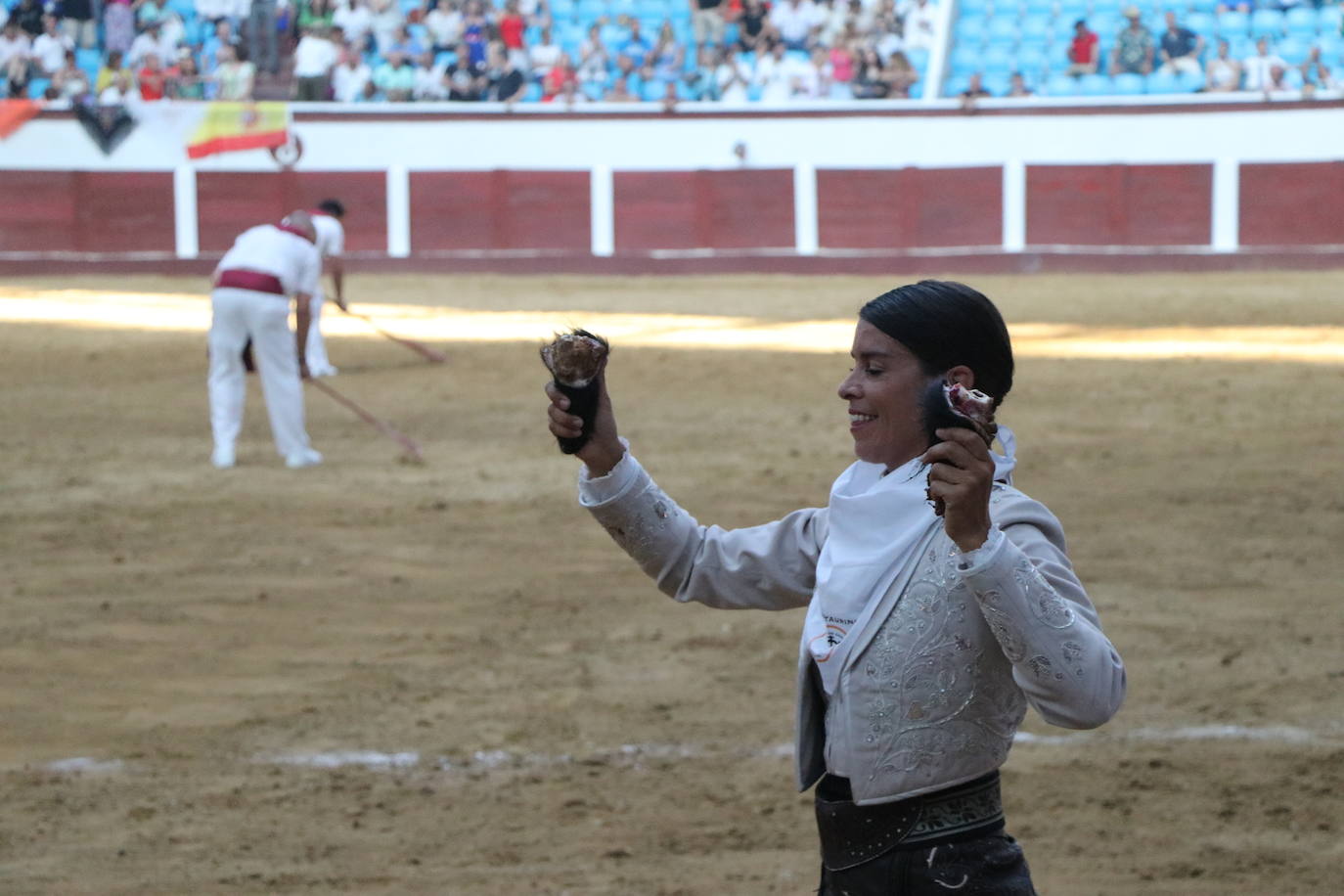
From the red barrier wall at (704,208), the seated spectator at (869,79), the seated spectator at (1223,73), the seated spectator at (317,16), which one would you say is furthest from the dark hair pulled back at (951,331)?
the seated spectator at (317,16)

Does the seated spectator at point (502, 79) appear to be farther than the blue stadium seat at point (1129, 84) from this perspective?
Yes

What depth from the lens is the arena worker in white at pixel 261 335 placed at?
348 inches

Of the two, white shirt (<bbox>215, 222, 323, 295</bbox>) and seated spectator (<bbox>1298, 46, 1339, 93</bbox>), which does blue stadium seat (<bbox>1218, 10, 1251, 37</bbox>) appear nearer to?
seated spectator (<bbox>1298, 46, 1339, 93</bbox>)

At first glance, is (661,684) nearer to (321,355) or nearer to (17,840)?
(17,840)

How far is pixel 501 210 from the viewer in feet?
67.6

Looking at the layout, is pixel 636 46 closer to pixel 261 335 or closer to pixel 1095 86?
pixel 1095 86

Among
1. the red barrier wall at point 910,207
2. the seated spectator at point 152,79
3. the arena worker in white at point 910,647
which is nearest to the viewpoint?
the arena worker in white at point 910,647

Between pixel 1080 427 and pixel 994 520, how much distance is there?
316 inches

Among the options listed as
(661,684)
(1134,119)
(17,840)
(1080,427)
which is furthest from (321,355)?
(1134,119)

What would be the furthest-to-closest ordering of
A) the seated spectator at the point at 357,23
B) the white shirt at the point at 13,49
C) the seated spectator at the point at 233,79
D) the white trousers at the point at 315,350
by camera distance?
1. the seated spectator at the point at 357,23
2. the white shirt at the point at 13,49
3. the seated spectator at the point at 233,79
4. the white trousers at the point at 315,350

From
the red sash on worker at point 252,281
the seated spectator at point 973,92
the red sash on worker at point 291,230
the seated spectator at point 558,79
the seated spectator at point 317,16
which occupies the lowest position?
the red sash on worker at point 252,281

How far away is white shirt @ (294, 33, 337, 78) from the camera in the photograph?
2116 cm

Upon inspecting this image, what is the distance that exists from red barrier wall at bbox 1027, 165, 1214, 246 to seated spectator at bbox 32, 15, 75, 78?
11.0 meters

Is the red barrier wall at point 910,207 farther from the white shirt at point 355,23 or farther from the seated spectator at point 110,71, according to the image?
the seated spectator at point 110,71
